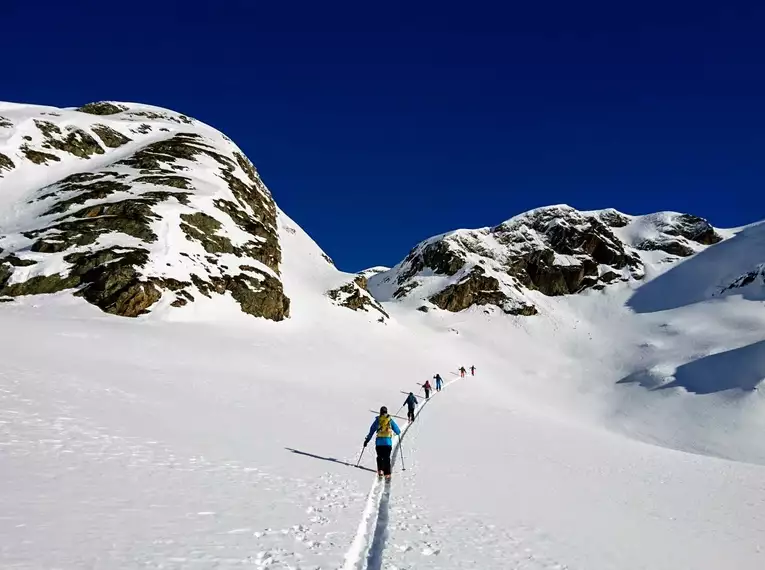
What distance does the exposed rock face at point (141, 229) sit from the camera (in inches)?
1480

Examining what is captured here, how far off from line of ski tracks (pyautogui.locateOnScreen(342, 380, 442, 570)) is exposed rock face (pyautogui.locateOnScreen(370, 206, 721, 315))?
83748 mm

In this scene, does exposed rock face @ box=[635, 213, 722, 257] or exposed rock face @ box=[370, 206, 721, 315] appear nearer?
exposed rock face @ box=[370, 206, 721, 315]

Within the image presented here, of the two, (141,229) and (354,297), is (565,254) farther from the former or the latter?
(141,229)

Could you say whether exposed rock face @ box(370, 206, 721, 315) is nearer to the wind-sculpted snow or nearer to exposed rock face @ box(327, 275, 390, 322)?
the wind-sculpted snow

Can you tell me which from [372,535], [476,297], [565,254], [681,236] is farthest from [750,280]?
[372,535]

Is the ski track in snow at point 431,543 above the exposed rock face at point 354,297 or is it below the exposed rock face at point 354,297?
below

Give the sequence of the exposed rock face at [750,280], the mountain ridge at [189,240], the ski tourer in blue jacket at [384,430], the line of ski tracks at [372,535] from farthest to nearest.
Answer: the exposed rock face at [750,280] → the mountain ridge at [189,240] → the ski tourer in blue jacket at [384,430] → the line of ski tracks at [372,535]

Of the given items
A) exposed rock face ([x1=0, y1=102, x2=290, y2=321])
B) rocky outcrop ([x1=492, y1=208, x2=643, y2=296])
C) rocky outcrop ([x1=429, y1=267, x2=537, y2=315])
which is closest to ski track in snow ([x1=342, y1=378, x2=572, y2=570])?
exposed rock face ([x1=0, y1=102, x2=290, y2=321])

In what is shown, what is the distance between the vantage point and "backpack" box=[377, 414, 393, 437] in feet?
42.1

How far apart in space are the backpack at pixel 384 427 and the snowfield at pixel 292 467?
4.22 feet

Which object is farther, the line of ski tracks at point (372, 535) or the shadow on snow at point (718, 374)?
the shadow on snow at point (718, 374)

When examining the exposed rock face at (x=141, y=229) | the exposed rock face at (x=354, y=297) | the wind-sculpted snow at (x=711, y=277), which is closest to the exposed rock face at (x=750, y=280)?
the wind-sculpted snow at (x=711, y=277)

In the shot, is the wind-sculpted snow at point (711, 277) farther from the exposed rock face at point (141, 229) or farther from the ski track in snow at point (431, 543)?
the ski track in snow at point (431, 543)

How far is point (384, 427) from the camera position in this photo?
515 inches
